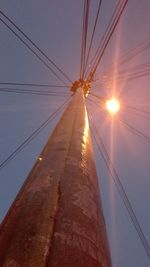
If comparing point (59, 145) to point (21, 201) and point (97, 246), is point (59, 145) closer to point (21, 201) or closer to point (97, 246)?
point (21, 201)

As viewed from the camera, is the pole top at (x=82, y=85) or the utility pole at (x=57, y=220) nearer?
the utility pole at (x=57, y=220)

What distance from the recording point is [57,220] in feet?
5.01

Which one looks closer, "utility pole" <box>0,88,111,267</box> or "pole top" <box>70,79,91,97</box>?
"utility pole" <box>0,88,111,267</box>

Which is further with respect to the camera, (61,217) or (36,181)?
(36,181)

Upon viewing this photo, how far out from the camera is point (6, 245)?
4.57 ft

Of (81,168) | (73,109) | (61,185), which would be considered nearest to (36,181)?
(61,185)

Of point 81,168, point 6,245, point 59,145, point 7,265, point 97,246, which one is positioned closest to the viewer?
point 7,265

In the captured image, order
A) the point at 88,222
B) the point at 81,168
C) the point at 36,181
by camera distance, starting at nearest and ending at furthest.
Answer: the point at 88,222 → the point at 36,181 → the point at 81,168

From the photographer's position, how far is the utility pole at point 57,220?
4.29 ft

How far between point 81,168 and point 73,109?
2005 millimetres

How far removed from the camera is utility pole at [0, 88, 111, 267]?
1.31 m

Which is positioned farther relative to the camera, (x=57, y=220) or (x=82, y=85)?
(x=82, y=85)

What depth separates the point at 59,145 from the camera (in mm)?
2629

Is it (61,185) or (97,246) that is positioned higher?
(61,185)
